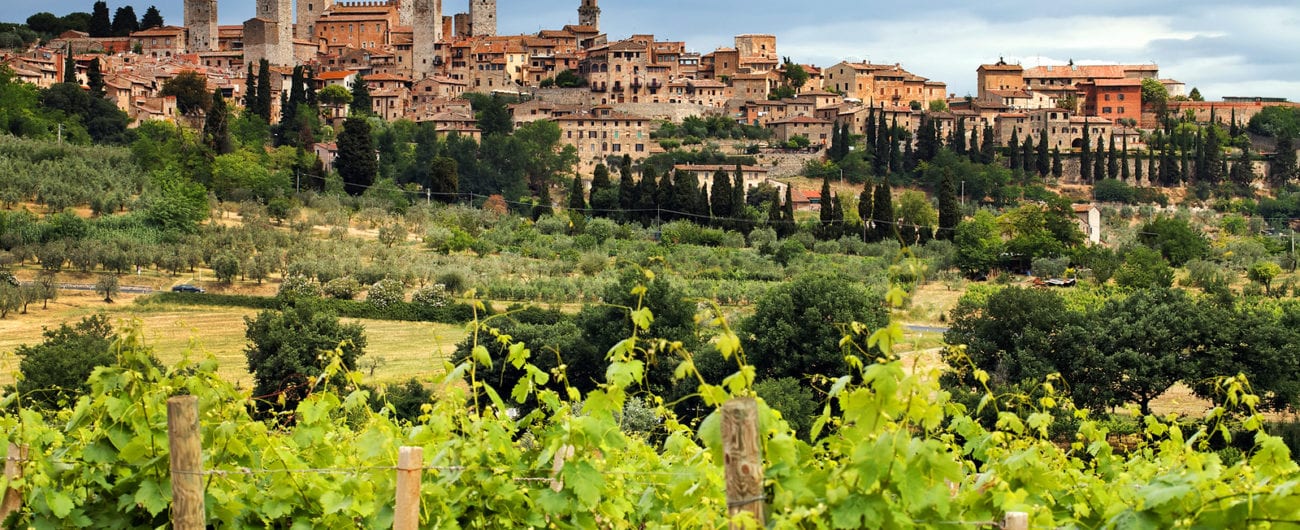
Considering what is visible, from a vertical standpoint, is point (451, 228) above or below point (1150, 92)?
below

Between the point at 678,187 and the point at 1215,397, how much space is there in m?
31.6

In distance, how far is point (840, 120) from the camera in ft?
244

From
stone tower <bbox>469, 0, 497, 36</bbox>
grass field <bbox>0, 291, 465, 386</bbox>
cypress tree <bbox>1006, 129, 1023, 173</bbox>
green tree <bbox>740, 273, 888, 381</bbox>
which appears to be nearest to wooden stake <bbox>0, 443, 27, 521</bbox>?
green tree <bbox>740, 273, 888, 381</bbox>

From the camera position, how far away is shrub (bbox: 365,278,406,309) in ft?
113

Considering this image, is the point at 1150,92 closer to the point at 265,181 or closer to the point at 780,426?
the point at 265,181

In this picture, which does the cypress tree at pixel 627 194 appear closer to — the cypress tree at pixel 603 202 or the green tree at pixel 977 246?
the cypress tree at pixel 603 202

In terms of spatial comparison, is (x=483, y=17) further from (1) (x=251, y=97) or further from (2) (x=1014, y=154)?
(2) (x=1014, y=154)

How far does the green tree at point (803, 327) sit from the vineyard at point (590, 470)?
57.9 feet

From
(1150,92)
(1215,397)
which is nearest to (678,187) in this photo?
(1215,397)

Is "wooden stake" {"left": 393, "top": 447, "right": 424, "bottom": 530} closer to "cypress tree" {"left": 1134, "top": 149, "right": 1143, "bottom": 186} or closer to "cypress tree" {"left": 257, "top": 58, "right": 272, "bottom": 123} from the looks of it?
"cypress tree" {"left": 257, "top": 58, "right": 272, "bottom": 123}

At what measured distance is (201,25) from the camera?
86.3 m

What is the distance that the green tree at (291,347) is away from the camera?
22781 mm

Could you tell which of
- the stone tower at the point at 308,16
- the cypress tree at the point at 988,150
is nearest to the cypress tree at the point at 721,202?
the cypress tree at the point at 988,150

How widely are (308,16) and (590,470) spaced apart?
3480 inches
